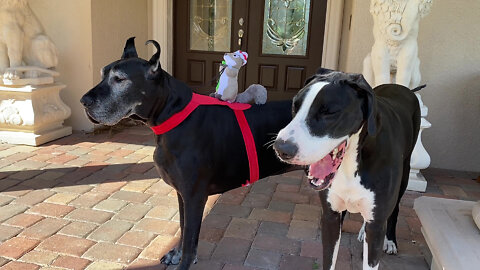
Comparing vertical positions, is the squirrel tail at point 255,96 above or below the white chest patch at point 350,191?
above

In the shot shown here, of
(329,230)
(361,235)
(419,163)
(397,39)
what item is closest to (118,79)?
(329,230)

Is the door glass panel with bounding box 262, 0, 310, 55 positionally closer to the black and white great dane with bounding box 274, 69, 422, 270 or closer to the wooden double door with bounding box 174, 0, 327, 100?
the wooden double door with bounding box 174, 0, 327, 100

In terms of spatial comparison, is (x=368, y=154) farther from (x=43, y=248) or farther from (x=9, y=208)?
(x=9, y=208)

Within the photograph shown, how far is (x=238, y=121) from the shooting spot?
7.45ft

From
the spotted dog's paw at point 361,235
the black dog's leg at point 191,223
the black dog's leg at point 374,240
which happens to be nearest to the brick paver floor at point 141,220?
the spotted dog's paw at point 361,235

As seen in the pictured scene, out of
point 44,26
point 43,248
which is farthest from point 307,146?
point 44,26

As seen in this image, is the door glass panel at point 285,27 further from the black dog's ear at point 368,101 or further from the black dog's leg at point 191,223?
the black dog's ear at point 368,101

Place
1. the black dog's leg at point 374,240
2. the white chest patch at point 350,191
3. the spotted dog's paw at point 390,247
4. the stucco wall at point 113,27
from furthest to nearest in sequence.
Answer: the stucco wall at point 113,27 < the spotted dog's paw at point 390,247 < the black dog's leg at point 374,240 < the white chest patch at point 350,191

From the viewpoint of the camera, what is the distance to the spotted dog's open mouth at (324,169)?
5.27 ft

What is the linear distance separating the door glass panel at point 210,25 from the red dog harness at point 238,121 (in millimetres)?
4478

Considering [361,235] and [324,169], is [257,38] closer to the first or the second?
[361,235]

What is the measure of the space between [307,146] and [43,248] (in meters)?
2.04

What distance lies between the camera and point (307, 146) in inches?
56.4

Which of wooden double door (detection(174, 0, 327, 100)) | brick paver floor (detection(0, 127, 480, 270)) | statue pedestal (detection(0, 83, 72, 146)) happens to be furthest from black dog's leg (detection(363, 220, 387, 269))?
wooden double door (detection(174, 0, 327, 100))
